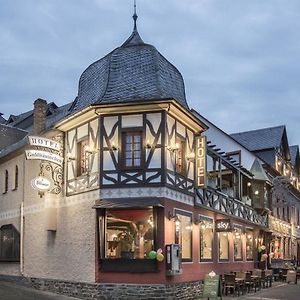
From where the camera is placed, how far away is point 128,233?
20.9m

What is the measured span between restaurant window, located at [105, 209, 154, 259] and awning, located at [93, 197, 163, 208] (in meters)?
Result: 0.46

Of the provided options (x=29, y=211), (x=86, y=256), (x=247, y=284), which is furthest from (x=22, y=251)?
(x=247, y=284)

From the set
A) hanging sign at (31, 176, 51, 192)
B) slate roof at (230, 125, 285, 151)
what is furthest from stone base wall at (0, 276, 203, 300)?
slate roof at (230, 125, 285, 151)

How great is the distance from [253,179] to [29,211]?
1371 cm

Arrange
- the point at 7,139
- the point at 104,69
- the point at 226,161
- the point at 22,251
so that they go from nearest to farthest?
the point at 104,69 → the point at 22,251 → the point at 226,161 → the point at 7,139

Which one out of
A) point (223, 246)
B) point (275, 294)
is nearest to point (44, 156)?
point (223, 246)

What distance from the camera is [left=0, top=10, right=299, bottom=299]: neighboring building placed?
20.5 metres

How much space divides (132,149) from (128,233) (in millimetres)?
3056

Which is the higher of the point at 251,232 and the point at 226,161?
the point at 226,161

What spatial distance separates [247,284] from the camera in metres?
26.2

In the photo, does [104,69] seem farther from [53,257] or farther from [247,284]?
[247,284]

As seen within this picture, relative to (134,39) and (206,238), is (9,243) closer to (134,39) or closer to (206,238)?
(206,238)

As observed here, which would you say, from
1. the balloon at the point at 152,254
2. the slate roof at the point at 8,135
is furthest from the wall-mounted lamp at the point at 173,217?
the slate roof at the point at 8,135

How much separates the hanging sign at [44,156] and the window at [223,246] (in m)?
8.82
